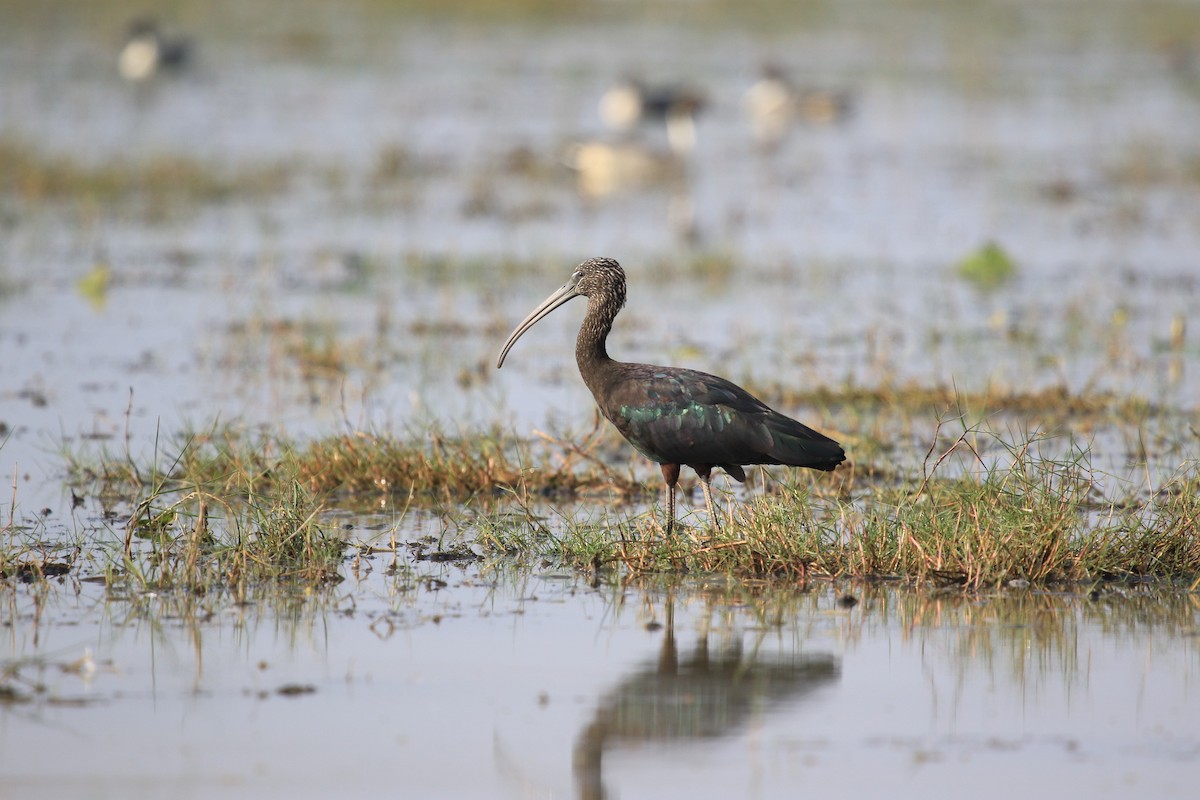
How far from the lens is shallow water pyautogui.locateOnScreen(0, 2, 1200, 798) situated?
207 inches

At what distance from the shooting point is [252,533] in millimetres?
6988

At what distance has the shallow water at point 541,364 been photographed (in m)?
5.25

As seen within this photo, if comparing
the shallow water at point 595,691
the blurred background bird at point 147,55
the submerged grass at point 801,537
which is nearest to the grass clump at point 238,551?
the submerged grass at point 801,537

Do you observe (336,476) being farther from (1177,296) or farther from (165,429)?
(1177,296)

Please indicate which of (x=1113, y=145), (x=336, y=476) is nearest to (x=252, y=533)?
(x=336, y=476)

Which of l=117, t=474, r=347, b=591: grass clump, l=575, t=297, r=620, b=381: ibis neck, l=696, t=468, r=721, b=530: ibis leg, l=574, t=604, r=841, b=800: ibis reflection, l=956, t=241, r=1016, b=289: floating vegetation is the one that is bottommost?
l=574, t=604, r=841, b=800: ibis reflection

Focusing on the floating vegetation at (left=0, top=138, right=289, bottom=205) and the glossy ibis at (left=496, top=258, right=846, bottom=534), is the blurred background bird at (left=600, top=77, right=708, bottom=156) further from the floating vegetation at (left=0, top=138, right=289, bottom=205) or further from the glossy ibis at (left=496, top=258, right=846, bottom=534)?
the glossy ibis at (left=496, top=258, right=846, bottom=534)

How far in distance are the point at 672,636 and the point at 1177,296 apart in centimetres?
958

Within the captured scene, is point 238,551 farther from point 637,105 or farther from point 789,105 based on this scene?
point 789,105

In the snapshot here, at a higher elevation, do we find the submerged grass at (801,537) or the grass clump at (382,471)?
the grass clump at (382,471)

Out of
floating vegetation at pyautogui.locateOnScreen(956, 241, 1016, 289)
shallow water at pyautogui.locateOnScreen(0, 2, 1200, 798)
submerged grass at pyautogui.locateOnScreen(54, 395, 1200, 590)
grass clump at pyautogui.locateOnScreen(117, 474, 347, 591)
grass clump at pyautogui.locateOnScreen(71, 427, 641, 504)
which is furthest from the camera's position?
floating vegetation at pyautogui.locateOnScreen(956, 241, 1016, 289)

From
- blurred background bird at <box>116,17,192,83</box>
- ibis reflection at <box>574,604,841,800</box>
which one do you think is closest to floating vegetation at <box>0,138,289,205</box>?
blurred background bird at <box>116,17,192,83</box>

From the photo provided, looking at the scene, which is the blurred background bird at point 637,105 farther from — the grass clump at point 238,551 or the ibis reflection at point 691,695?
the ibis reflection at point 691,695

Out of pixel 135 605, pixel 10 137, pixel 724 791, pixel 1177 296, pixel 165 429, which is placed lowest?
pixel 724 791
